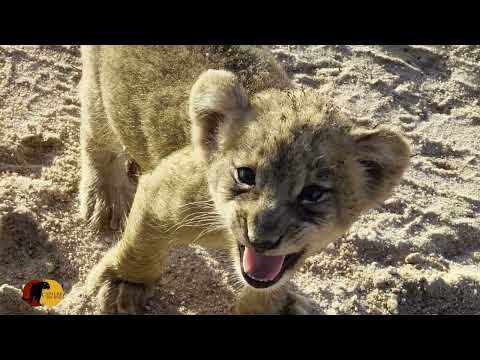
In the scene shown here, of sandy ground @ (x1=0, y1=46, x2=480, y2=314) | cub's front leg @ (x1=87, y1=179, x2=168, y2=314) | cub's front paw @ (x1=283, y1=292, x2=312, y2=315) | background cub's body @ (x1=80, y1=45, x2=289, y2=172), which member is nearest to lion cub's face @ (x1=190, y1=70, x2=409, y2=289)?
background cub's body @ (x1=80, y1=45, x2=289, y2=172)

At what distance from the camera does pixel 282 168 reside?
3.71 m

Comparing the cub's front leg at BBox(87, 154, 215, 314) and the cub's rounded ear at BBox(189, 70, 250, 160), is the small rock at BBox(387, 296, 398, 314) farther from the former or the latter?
the cub's rounded ear at BBox(189, 70, 250, 160)

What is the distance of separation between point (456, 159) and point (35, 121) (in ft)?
14.3

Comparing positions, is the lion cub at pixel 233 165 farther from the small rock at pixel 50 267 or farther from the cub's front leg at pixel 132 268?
the small rock at pixel 50 267

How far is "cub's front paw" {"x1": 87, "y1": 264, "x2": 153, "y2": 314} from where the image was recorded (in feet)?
16.3

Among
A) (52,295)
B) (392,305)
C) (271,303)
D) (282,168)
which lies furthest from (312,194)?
(52,295)

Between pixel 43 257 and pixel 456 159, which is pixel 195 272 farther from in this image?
pixel 456 159

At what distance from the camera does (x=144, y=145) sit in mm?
5145

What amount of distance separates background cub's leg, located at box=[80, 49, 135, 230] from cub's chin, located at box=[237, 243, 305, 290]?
212cm

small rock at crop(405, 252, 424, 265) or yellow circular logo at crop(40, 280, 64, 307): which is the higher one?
yellow circular logo at crop(40, 280, 64, 307)

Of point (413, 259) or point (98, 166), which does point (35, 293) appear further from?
point (413, 259)

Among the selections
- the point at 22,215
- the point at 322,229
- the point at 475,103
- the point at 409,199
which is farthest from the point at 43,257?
the point at 475,103

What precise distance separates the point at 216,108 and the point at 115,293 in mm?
1850

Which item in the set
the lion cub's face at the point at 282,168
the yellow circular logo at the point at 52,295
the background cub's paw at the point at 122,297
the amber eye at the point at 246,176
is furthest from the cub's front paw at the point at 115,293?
the amber eye at the point at 246,176
